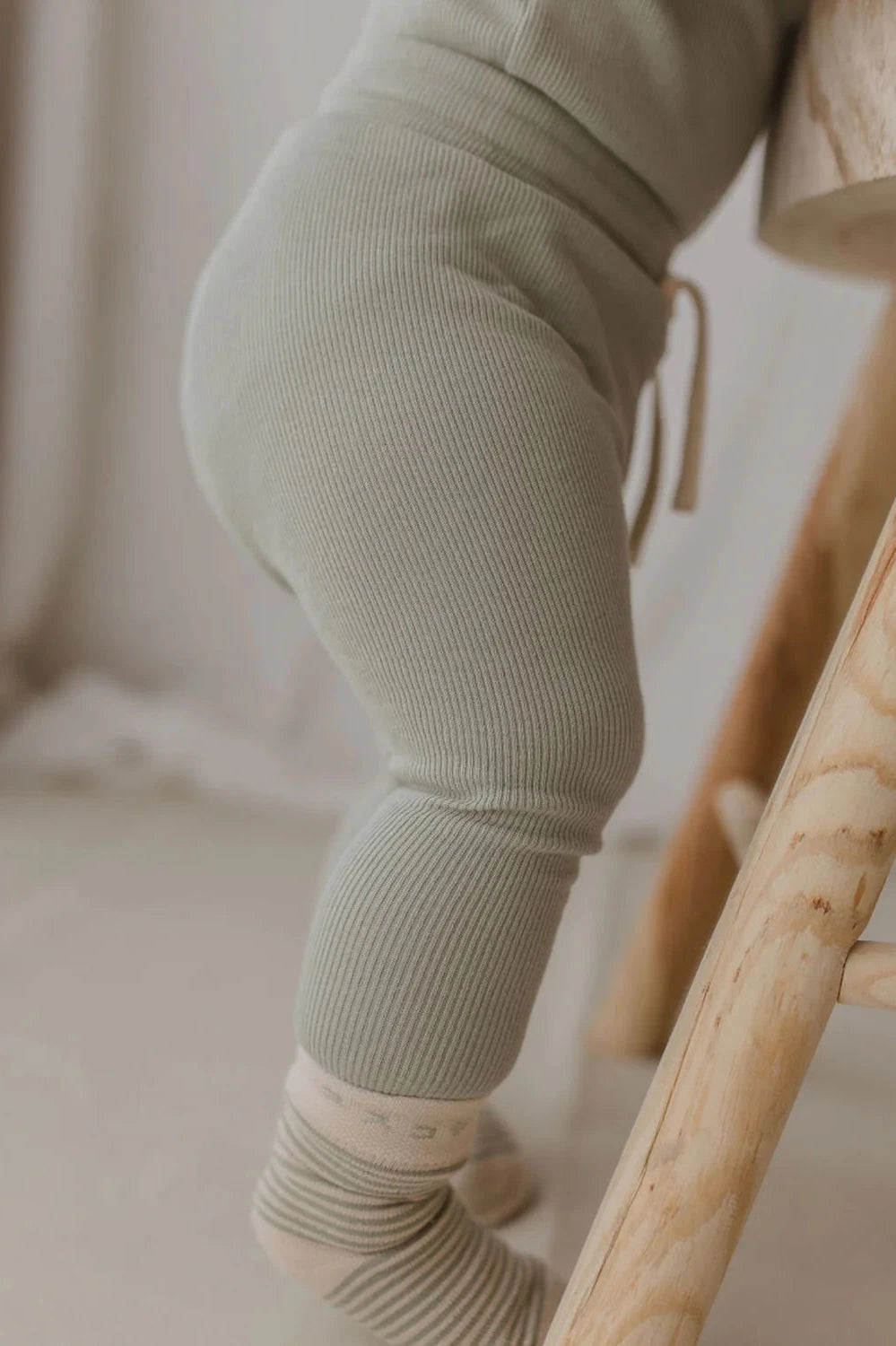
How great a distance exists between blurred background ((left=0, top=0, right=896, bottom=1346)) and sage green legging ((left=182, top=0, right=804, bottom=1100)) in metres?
0.46

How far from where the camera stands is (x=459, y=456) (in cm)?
46

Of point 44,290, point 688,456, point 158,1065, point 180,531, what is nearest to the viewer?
point 688,456

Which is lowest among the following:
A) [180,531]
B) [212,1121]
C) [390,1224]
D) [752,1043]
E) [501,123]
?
[180,531]

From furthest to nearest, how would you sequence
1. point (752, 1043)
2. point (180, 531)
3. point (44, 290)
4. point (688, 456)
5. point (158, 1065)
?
point (180, 531) → point (44, 290) → point (158, 1065) → point (688, 456) → point (752, 1043)

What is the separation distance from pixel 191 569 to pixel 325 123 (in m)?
0.83

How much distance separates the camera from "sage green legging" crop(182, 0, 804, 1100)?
0.46 metres

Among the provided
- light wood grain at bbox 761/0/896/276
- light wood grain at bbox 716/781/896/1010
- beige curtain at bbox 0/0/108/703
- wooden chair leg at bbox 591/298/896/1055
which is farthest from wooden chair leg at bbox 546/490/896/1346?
beige curtain at bbox 0/0/108/703

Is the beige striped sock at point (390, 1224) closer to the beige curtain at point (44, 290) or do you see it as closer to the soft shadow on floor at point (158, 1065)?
the soft shadow on floor at point (158, 1065)

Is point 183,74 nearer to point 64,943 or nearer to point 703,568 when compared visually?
point 703,568

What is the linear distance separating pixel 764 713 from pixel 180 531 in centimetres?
71

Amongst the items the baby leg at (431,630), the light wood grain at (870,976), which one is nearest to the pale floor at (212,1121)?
the baby leg at (431,630)

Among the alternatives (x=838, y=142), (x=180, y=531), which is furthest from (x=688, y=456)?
(x=180, y=531)

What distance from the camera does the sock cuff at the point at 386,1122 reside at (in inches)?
18.3

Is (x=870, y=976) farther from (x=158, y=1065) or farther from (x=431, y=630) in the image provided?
(x=158, y=1065)
